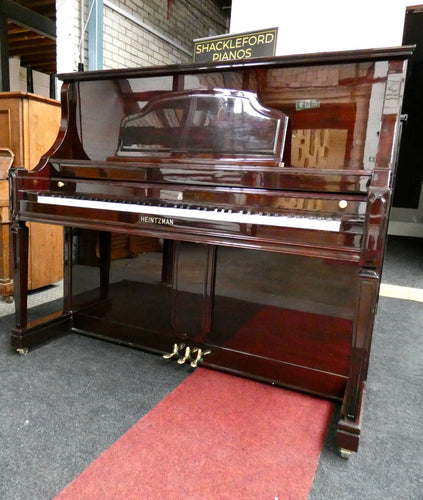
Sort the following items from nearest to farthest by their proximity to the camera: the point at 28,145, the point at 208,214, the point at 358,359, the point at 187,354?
the point at 358,359
the point at 208,214
the point at 187,354
the point at 28,145

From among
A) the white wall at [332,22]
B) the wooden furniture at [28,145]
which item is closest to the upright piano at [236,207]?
the wooden furniture at [28,145]

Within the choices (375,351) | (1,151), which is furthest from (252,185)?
(1,151)

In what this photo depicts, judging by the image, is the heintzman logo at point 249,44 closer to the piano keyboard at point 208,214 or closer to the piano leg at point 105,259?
the piano leg at point 105,259

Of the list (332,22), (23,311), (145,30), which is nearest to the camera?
(23,311)

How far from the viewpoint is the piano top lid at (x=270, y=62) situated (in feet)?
4.46

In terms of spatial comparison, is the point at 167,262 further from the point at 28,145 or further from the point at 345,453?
the point at 28,145

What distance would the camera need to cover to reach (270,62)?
5.09ft

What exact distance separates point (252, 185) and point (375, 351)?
1358 millimetres

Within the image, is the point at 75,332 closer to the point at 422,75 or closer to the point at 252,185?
the point at 252,185

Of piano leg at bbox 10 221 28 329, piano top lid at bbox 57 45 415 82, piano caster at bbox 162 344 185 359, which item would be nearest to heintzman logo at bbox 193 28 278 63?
piano top lid at bbox 57 45 415 82

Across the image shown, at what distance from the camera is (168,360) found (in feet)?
6.49

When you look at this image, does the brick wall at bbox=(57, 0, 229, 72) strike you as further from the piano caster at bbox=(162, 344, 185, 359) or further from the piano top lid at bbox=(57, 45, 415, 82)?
the piano caster at bbox=(162, 344, 185, 359)

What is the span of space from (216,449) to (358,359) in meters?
0.58

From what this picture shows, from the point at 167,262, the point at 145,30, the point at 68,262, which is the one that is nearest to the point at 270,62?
the point at 167,262
